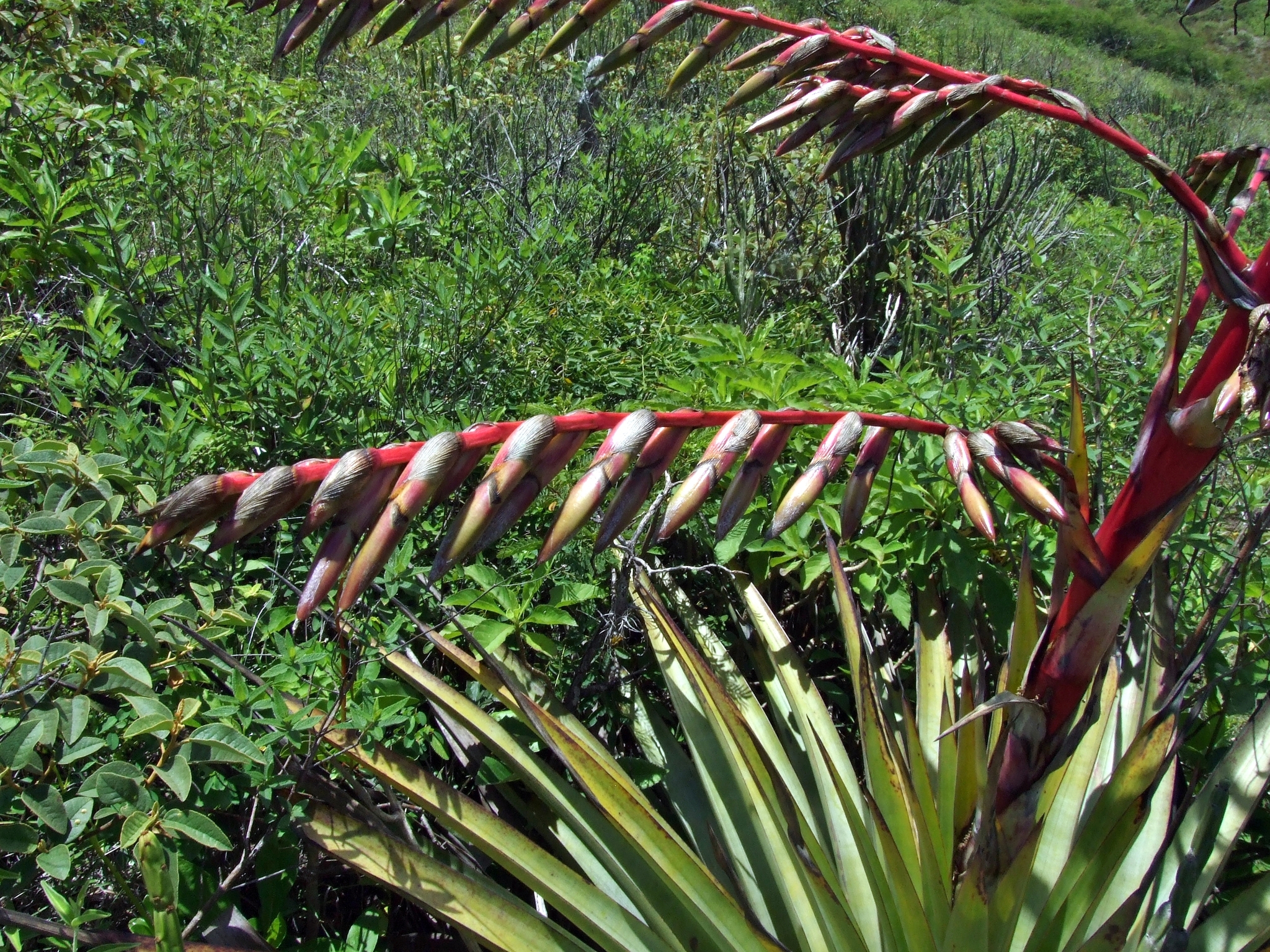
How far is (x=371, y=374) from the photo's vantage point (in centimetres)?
242

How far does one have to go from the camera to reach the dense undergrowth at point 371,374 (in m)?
1.70

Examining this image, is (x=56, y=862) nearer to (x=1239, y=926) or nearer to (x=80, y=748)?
(x=80, y=748)

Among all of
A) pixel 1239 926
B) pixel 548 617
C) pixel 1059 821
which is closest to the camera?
pixel 1239 926

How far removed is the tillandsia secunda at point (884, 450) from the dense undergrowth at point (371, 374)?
0.29 meters

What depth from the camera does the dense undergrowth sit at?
5.58 feet

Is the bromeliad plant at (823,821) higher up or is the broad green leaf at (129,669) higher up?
the broad green leaf at (129,669)

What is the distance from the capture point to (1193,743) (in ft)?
7.53

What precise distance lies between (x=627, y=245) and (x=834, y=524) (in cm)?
262

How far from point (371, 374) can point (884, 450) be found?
1576 mm

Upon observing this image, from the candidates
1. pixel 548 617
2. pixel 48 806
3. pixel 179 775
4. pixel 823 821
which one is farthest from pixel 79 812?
pixel 823 821

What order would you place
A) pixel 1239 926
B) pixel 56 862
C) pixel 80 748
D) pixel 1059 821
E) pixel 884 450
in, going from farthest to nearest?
pixel 1059 821
pixel 1239 926
pixel 80 748
pixel 56 862
pixel 884 450

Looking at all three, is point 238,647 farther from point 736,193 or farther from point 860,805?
point 736,193

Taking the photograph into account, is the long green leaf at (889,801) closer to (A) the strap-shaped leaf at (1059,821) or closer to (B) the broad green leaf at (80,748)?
(A) the strap-shaped leaf at (1059,821)

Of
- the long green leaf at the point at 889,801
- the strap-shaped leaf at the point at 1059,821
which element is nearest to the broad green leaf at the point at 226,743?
the long green leaf at the point at 889,801
